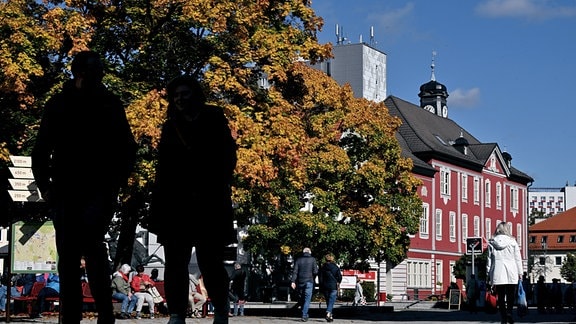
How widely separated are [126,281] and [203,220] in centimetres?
1778

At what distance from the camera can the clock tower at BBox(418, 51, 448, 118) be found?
10644 centimetres

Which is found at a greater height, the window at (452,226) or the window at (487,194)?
the window at (487,194)

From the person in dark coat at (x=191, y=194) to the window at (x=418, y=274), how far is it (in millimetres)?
66991

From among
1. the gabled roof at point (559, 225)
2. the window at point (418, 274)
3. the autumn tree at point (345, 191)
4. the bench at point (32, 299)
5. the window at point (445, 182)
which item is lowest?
the bench at point (32, 299)

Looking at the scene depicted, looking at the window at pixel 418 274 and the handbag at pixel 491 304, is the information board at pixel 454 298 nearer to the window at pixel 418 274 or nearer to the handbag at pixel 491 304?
the handbag at pixel 491 304

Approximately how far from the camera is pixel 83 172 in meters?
6.80

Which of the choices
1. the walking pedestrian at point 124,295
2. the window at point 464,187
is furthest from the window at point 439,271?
the walking pedestrian at point 124,295

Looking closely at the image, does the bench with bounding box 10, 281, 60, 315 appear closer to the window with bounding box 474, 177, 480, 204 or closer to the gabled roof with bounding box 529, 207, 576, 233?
the window with bounding box 474, 177, 480, 204

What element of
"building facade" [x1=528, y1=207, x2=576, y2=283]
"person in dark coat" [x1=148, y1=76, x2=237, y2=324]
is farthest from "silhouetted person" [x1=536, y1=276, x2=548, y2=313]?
"building facade" [x1=528, y1=207, x2=576, y2=283]

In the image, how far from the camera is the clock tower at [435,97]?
10644 cm

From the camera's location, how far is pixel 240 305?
29000mm

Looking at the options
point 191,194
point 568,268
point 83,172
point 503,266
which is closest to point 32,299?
point 503,266

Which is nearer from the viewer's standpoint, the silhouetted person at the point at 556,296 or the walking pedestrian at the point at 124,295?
the walking pedestrian at the point at 124,295

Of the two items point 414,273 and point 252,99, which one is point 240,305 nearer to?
point 252,99
